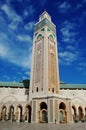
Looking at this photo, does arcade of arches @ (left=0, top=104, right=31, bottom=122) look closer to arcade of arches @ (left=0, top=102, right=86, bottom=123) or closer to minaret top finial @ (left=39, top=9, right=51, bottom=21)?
arcade of arches @ (left=0, top=102, right=86, bottom=123)

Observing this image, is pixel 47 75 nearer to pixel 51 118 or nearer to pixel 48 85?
pixel 48 85

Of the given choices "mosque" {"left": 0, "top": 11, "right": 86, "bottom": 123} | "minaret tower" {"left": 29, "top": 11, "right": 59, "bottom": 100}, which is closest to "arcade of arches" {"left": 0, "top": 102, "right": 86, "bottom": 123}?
"mosque" {"left": 0, "top": 11, "right": 86, "bottom": 123}

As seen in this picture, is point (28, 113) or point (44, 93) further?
point (44, 93)

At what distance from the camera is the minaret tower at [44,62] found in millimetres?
32656

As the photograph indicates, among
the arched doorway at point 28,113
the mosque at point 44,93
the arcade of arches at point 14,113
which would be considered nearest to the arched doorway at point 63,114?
the mosque at point 44,93

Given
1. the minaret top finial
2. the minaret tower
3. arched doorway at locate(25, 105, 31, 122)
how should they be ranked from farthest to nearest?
the minaret top finial, the minaret tower, arched doorway at locate(25, 105, 31, 122)

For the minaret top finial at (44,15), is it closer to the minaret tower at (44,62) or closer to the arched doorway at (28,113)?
the minaret tower at (44,62)

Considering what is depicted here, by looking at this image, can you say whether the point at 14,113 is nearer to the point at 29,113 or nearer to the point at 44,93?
the point at 29,113

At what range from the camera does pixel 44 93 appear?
31484mm

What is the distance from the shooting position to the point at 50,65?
35062 millimetres

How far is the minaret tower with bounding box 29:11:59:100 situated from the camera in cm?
3266

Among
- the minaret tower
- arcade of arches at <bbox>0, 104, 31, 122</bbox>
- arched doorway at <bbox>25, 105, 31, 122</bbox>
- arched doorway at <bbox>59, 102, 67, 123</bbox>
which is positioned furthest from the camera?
the minaret tower

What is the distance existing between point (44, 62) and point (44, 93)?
22.4 ft

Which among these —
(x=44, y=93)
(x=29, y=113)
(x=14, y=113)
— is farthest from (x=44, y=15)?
(x=14, y=113)
